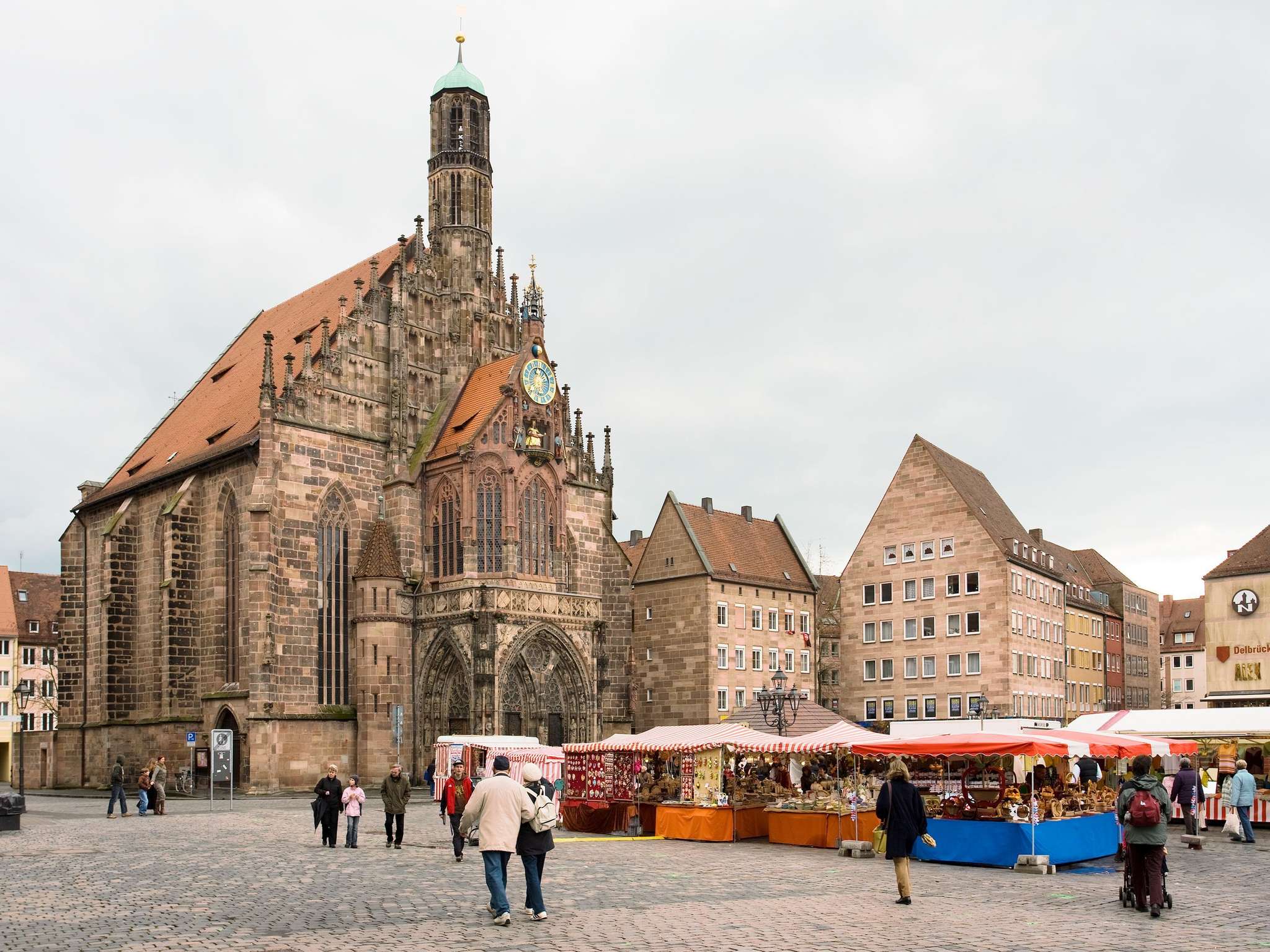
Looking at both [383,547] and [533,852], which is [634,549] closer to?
[383,547]

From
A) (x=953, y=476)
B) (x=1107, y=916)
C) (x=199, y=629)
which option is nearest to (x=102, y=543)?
(x=199, y=629)

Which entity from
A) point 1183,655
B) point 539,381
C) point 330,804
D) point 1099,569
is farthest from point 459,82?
point 1183,655

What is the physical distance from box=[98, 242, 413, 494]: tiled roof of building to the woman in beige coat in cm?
3327

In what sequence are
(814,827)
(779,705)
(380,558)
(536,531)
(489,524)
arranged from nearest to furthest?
(814,827) < (779,705) < (380,558) < (489,524) < (536,531)

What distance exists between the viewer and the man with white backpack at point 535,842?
13.8m

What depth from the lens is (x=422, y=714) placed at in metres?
44.7

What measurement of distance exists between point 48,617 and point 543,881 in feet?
232

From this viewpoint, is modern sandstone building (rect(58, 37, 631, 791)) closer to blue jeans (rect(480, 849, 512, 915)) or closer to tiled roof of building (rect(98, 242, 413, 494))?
tiled roof of building (rect(98, 242, 413, 494))

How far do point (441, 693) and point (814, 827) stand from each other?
22.6 meters

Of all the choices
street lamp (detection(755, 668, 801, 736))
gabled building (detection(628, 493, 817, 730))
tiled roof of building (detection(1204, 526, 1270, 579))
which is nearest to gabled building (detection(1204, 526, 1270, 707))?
tiled roof of building (detection(1204, 526, 1270, 579))

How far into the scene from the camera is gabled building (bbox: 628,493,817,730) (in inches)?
2450

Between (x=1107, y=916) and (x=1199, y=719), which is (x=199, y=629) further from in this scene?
(x=1107, y=916)

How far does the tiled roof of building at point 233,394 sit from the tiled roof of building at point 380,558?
5.27 m

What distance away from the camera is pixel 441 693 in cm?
4453
